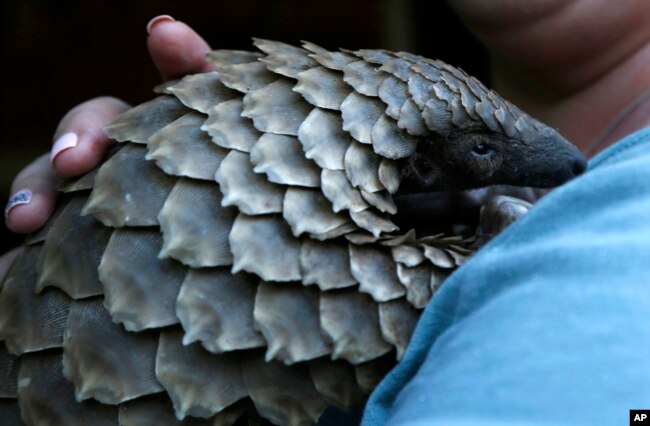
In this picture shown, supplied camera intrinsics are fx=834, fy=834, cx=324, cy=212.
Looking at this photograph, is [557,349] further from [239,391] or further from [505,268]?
[239,391]

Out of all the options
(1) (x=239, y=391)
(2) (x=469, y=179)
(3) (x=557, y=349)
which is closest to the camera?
(3) (x=557, y=349)

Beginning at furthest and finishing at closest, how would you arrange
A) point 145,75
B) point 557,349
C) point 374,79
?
point 145,75, point 374,79, point 557,349

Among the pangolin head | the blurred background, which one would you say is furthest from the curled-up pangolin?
the blurred background

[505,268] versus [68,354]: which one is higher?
[505,268]

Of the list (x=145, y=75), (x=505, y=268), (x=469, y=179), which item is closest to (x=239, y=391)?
(x=505, y=268)

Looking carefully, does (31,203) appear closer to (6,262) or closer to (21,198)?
(21,198)

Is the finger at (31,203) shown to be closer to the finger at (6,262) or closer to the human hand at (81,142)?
the human hand at (81,142)
